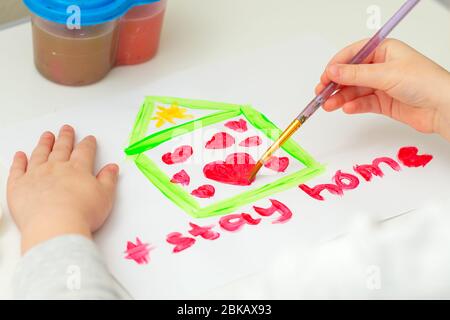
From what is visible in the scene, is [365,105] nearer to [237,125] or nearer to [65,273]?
[237,125]

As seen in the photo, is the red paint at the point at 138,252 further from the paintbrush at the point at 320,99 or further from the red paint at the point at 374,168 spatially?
the red paint at the point at 374,168

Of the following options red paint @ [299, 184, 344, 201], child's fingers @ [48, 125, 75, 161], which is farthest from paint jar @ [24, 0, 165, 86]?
red paint @ [299, 184, 344, 201]

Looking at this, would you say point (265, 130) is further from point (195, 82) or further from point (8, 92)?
point (8, 92)

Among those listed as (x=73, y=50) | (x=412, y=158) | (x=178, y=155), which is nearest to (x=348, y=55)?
(x=412, y=158)

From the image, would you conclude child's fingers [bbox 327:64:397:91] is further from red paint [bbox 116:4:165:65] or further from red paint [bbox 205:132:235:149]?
red paint [bbox 116:4:165:65]

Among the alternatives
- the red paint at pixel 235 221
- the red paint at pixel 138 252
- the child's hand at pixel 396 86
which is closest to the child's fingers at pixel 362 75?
the child's hand at pixel 396 86

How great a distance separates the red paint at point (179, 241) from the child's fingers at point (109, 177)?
9 cm

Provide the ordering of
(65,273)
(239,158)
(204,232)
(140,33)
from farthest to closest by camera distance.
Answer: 1. (140,33)
2. (239,158)
3. (204,232)
4. (65,273)

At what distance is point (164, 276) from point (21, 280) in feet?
0.48

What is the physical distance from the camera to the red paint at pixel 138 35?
100cm

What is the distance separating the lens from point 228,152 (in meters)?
0.92

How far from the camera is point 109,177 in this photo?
0.84 meters

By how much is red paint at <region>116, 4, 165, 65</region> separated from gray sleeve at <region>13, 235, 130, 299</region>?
0.37 meters

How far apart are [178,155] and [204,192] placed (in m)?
0.07
